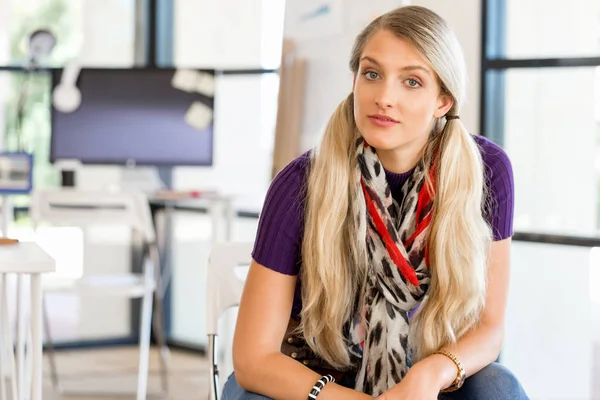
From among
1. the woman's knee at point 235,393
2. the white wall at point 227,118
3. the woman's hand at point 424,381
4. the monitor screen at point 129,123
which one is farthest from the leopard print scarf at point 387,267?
the white wall at point 227,118

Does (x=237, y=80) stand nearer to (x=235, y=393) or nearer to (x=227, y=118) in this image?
(x=227, y=118)

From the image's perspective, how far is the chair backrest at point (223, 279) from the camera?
2.12 meters

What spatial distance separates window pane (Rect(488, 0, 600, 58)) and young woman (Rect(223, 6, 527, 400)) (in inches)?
59.0

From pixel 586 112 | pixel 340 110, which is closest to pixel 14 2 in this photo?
pixel 586 112

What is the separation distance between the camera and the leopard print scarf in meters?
1.88

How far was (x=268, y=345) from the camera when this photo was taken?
1.82 meters

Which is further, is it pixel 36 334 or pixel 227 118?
pixel 227 118

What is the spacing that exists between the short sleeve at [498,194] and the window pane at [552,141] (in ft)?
4.67

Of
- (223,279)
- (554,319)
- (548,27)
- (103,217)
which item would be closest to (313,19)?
(548,27)

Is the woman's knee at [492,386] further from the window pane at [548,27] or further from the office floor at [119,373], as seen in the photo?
the office floor at [119,373]

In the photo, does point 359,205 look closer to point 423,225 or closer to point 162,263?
point 423,225

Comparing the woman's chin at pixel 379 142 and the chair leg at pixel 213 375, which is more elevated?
the woman's chin at pixel 379 142

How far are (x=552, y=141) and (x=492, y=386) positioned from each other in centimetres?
181

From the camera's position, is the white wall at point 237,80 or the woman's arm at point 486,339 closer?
the woman's arm at point 486,339
